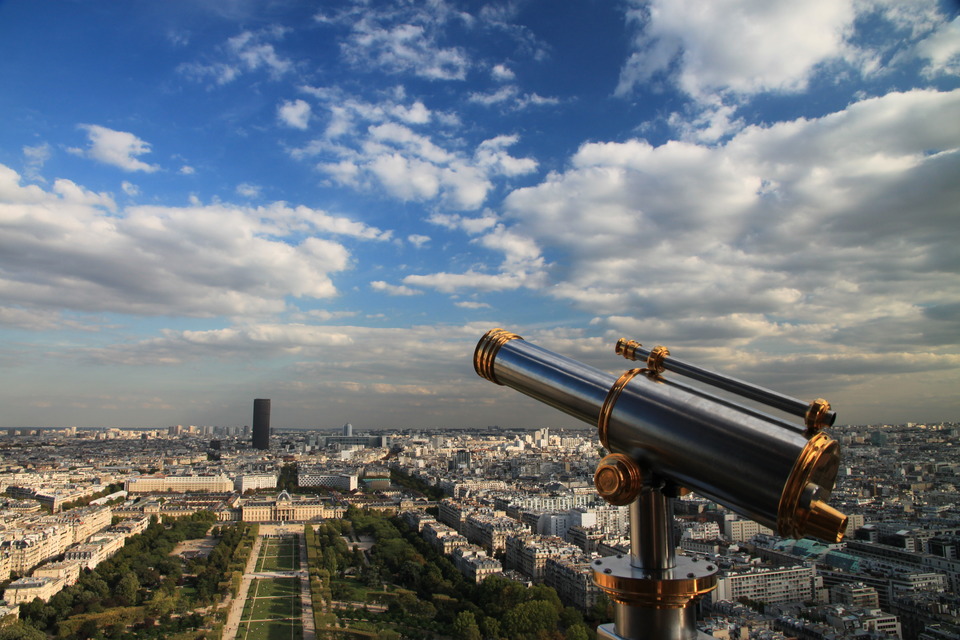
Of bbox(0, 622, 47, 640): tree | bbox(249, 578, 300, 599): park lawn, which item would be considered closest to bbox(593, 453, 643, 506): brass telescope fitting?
bbox(0, 622, 47, 640): tree

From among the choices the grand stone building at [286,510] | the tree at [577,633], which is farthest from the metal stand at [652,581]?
the grand stone building at [286,510]

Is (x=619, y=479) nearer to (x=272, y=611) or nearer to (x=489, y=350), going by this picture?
(x=489, y=350)

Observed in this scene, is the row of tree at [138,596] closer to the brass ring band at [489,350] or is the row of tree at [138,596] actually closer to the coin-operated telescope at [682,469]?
the brass ring band at [489,350]

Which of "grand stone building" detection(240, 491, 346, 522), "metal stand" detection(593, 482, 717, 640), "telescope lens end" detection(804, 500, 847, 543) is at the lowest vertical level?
"grand stone building" detection(240, 491, 346, 522)

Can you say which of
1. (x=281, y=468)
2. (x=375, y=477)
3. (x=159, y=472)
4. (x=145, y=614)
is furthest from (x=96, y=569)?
(x=281, y=468)

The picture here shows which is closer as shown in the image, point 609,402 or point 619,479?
point 619,479

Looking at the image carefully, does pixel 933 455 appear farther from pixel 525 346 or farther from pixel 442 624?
pixel 525 346

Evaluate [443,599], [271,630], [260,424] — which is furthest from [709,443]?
[260,424]

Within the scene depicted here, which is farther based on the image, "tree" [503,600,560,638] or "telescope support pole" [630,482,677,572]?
"tree" [503,600,560,638]

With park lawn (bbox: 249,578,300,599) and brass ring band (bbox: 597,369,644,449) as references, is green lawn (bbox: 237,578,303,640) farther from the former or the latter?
brass ring band (bbox: 597,369,644,449)
